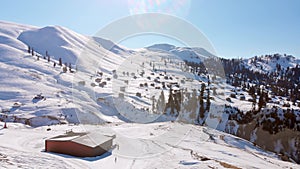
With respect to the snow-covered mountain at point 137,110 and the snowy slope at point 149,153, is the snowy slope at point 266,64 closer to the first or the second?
the snow-covered mountain at point 137,110

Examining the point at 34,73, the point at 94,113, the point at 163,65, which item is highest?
the point at 163,65

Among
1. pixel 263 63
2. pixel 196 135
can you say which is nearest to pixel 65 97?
pixel 196 135

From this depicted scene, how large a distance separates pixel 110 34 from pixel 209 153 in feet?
44.7

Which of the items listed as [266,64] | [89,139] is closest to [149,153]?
[89,139]

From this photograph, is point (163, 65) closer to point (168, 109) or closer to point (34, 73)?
point (34, 73)

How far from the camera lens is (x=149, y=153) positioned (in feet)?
61.8

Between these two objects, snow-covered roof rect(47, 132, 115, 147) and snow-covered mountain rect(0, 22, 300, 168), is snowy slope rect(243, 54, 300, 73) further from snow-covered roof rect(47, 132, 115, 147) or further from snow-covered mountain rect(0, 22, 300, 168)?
snow-covered roof rect(47, 132, 115, 147)

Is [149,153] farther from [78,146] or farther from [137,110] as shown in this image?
[137,110]

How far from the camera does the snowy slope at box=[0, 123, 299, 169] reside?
15641 mm

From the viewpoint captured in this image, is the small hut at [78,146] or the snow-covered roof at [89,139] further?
the snow-covered roof at [89,139]

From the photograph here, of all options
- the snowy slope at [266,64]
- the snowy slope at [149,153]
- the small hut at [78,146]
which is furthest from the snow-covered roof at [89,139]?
the snowy slope at [266,64]

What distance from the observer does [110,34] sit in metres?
10.5

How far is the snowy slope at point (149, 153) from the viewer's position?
1564 cm

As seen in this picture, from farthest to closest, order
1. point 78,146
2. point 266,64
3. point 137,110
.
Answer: point 266,64
point 137,110
point 78,146
